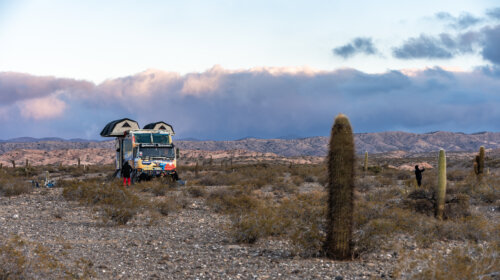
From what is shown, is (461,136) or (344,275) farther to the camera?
(461,136)

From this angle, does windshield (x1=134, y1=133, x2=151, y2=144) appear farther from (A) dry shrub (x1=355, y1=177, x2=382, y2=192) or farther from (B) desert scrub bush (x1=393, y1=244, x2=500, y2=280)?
(B) desert scrub bush (x1=393, y1=244, x2=500, y2=280)

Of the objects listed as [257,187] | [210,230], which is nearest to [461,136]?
[257,187]

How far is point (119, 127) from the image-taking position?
2803 centimetres

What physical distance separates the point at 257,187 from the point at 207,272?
61.7 feet

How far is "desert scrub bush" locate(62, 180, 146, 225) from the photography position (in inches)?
539

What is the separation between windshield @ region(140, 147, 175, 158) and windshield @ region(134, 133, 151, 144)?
1.87ft

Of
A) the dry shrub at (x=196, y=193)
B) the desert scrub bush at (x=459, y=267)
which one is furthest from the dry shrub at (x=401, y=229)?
the dry shrub at (x=196, y=193)

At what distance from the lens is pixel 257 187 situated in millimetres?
27141

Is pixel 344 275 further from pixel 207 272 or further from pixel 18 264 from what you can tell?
pixel 18 264

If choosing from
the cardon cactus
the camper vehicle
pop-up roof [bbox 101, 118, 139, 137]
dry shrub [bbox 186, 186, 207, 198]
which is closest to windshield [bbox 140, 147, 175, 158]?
the camper vehicle

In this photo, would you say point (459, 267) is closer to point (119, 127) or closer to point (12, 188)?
point (12, 188)

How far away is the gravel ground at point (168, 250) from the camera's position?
8219 mm

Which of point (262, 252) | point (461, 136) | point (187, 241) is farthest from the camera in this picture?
point (461, 136)

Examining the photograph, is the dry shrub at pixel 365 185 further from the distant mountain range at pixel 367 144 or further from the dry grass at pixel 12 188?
the distant mountain range at pixel 367 144
